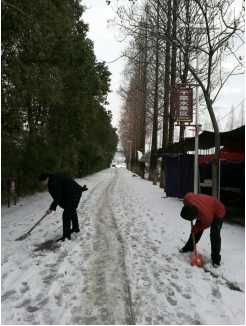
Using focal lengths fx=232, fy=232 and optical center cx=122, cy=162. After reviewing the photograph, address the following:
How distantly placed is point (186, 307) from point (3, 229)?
5.31 metres

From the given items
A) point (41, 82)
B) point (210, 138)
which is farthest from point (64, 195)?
point (210, 138)

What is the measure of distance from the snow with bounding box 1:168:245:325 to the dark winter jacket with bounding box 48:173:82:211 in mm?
875

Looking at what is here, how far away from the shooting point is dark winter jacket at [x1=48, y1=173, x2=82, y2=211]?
5152 millimetres

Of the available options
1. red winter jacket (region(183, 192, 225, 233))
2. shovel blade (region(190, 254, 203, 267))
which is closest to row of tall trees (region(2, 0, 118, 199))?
red winter jacket (region(183, 192, 225, 233))

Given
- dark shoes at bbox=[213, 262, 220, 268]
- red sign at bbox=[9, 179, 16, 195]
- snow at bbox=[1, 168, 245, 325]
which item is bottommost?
snow at bbox=[1, 168, 245, 325]

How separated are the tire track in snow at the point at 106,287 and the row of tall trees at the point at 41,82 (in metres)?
4.41

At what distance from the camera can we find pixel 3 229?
6.37m

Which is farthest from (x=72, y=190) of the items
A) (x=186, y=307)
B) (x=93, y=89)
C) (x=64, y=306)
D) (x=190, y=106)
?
(x=190, y=106)

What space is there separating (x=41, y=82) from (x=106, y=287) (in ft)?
19.7

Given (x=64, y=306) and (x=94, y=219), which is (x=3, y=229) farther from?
(x=64, y=306)

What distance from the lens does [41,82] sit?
23.0 ft

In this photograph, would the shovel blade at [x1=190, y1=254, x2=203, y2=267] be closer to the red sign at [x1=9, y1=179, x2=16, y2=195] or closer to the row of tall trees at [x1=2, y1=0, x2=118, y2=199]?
the row of tall trees at [x1=2, y1=0, x2=118, y2=199]

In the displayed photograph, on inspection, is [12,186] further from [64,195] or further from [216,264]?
[216,264]

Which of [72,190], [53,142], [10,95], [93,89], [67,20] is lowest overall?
[72,190]
